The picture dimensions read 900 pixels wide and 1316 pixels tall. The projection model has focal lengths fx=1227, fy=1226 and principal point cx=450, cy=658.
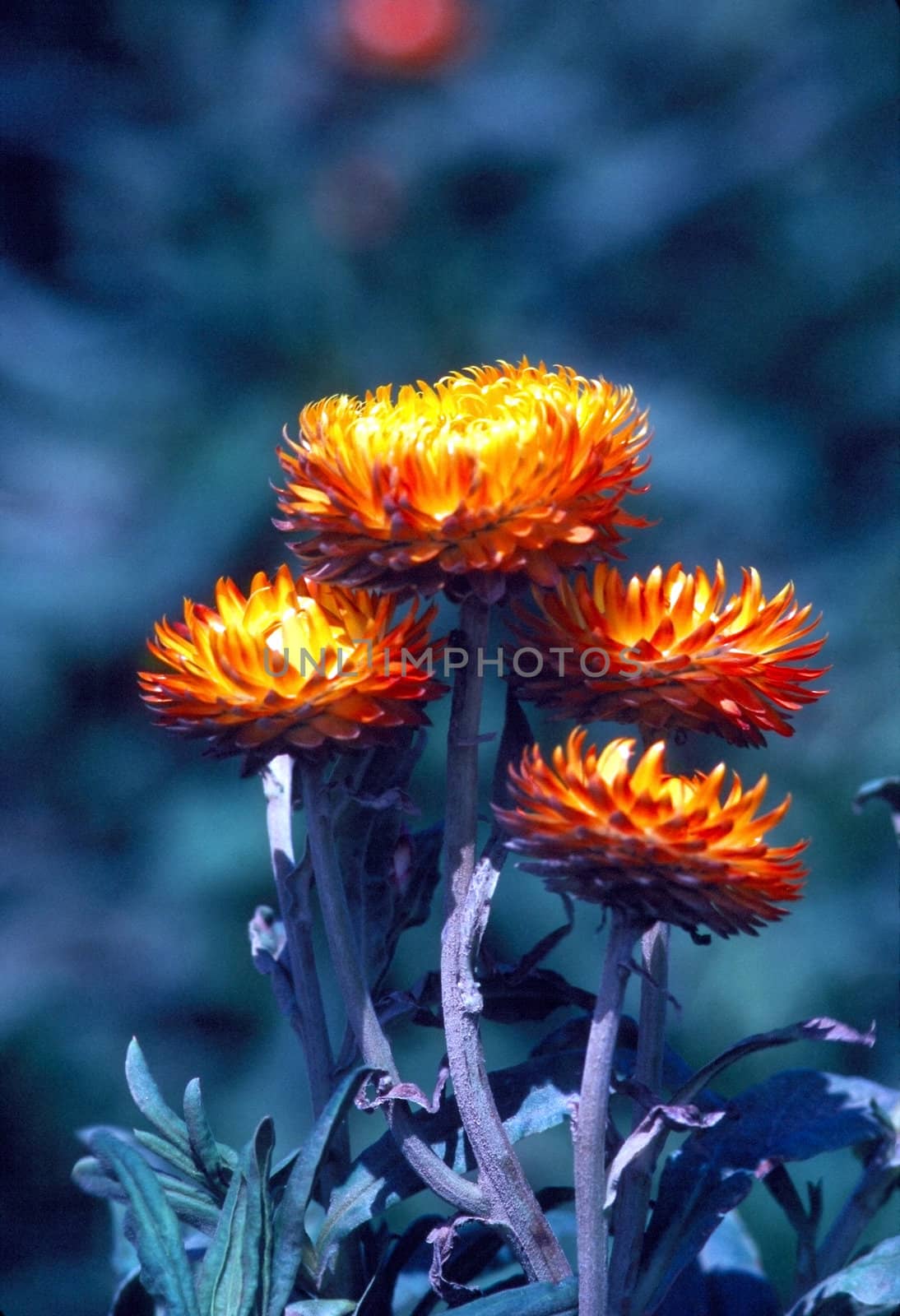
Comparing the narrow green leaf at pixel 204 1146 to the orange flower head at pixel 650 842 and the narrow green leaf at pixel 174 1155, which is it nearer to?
the narrow green leaf at pixel 174 1155

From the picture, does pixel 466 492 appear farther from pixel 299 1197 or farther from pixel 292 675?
pixel 299 1197

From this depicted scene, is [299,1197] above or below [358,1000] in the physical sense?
below

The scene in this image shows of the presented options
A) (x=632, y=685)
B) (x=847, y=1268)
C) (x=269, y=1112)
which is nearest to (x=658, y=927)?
(x=632, y=685)

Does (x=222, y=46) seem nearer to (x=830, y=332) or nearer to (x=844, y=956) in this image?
(x=830, y=332)

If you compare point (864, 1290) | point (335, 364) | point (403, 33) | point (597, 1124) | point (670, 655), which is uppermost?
point (403, 33)

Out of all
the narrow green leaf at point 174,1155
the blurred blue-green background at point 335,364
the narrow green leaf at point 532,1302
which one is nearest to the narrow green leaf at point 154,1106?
the narrow green leaf at point 174,1155

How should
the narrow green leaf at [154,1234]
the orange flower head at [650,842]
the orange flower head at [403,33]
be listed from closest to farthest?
the orange flower head at [650,842], the narrow green leaf at [154,1234], the orange flower head at [403,33]

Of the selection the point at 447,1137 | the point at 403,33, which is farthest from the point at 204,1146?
the point at 403,33

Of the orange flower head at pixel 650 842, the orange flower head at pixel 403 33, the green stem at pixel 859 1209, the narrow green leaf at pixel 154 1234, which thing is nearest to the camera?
the orange flower head at pixel 650 842
